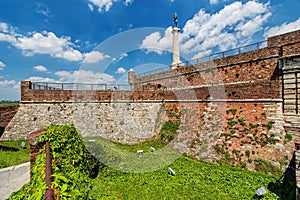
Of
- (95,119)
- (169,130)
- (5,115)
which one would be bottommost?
(169,130)

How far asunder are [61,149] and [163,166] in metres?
5.21

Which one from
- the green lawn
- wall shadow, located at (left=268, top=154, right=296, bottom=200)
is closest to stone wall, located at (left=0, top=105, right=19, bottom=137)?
the green lawn

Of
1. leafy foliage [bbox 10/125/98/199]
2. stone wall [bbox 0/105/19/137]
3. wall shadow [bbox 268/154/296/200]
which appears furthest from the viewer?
stone wall [bbox 0/105/19/137]

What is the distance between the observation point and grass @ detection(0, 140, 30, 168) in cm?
746

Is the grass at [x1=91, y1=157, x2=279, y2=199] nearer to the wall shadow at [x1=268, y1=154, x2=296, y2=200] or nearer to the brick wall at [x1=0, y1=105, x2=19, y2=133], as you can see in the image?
the wall shadow at [x1=268, y1=154, x2=296, y2=200]

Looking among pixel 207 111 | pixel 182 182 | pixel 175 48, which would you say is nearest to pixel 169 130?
pixel 207 111

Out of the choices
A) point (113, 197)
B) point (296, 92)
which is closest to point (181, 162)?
point (113, 197)

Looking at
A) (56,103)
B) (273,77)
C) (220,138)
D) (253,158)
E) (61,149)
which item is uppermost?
(273,77)

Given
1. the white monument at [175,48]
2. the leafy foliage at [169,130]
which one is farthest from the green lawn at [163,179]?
the white monument at [175,48]

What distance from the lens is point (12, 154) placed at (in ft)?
27.3

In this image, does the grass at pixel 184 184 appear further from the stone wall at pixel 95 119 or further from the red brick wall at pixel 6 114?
the red brick wall at pixel 6 114

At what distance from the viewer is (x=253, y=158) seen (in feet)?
24.0

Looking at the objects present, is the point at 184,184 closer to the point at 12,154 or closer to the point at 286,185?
the point at 286,185

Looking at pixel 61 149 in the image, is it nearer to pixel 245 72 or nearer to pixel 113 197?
pixel 113 197
